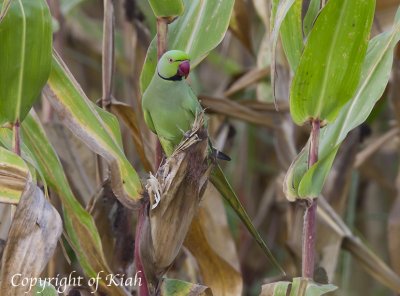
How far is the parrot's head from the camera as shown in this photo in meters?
1.19

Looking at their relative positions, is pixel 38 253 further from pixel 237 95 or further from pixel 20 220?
pixel 237 95

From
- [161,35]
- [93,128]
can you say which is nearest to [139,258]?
[93,128]

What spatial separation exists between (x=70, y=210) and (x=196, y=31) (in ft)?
1.18

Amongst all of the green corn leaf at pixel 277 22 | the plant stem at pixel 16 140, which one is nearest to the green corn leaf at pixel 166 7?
the green corn leaf at pixel 277 22

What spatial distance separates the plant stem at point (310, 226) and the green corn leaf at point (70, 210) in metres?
0.33

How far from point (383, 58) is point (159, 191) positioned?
16.4 inches

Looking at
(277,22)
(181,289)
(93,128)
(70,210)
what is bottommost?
(181,289)

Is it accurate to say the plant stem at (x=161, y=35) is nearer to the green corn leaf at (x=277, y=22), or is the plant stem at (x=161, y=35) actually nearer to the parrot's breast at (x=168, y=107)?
the parrot's breast at (x=168, y=107)

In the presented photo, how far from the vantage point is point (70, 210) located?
1.30 metres

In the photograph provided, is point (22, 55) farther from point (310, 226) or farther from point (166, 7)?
point (310, 226)

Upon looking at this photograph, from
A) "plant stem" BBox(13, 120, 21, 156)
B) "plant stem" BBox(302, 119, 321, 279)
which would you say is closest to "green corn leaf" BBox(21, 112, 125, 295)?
"plant stem" BBox(13, 120, 21, 156)

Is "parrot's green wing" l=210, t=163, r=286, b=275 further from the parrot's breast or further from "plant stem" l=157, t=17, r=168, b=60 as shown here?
"plant stem" l=157, t=17, r=168, b=60

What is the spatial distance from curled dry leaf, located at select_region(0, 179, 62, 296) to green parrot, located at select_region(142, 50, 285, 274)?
242 millimetres

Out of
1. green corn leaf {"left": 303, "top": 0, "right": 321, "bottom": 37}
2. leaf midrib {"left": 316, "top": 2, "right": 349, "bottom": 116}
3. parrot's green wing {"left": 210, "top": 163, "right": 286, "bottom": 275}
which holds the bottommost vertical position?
parrot's green wing {"left": 210, "top": 163, "right": 286, "bottom": 275}
